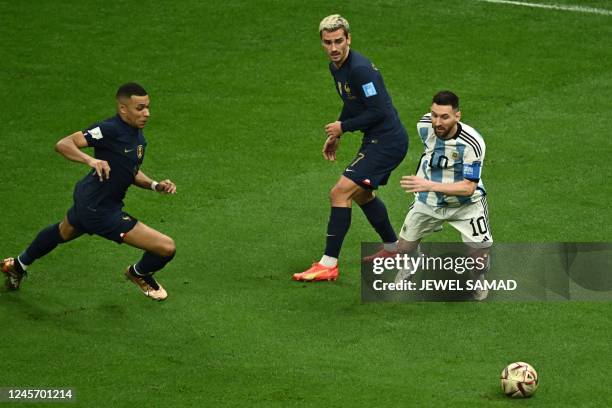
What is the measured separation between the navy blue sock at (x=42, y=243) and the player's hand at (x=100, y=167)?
1.03 m

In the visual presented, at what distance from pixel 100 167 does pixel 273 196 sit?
130 inches

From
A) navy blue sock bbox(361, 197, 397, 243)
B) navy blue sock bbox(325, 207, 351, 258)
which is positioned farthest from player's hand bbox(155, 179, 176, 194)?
navy blue sock bbox(361, 197, 397, 243)

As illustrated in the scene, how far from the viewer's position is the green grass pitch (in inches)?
345

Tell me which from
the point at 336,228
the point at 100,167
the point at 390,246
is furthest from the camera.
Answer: the point at 390,246

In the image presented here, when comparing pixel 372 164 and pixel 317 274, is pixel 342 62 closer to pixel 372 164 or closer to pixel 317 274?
pixel 372 164

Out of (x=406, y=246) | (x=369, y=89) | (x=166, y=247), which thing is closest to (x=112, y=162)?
(x=166, y=247)

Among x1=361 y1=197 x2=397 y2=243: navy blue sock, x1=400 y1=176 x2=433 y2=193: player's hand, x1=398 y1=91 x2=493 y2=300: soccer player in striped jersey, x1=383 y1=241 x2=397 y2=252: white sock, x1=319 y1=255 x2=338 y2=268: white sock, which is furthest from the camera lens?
x1=383 y1=241 x2=397 y2=252: white sock

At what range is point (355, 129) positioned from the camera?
412 inches

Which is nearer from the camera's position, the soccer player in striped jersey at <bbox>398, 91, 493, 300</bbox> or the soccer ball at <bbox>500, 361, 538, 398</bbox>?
the soccer ball at <bbox>500, 361, 538, 398</bbox>

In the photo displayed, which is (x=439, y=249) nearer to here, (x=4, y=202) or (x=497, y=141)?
(x=497, y=141)

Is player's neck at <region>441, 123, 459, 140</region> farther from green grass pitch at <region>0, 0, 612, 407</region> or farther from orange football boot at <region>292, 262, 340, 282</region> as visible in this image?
orange football boot at <region>292, 262, 340, 282</region>

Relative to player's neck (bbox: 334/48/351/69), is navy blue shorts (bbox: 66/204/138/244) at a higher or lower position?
lower

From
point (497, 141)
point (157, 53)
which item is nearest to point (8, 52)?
point (157, 53)

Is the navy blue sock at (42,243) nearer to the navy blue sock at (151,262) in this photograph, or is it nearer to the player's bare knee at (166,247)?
the navy blue sock at (151,262)
